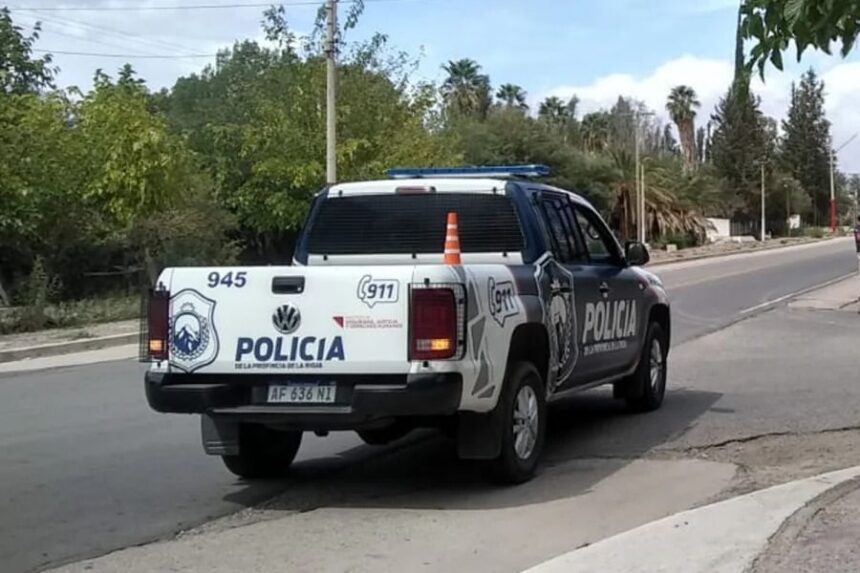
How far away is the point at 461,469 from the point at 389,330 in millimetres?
2026

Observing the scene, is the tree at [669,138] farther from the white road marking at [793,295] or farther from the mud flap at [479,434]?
the mud flap at [479,434]

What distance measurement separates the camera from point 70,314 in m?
23.2

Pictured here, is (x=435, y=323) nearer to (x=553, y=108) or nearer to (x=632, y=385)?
(x=632, y=385)

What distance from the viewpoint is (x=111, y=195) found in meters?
28.5

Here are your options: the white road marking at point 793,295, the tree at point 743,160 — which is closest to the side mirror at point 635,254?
the white road marking at point 793,295

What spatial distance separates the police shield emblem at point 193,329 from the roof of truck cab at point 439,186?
202cm

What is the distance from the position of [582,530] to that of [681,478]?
1.61 meters

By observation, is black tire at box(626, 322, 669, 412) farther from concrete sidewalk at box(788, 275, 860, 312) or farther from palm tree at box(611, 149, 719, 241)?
palm tree at box(611, 149, 719, 241)

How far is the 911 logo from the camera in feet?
24.9

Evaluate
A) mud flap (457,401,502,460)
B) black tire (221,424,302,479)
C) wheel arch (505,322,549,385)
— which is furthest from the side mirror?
black tire (221,424,302,479)

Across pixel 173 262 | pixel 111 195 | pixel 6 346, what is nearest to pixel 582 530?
pixel 6 346

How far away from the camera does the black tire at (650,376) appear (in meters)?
11.2

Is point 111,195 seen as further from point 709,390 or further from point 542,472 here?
point 542,472

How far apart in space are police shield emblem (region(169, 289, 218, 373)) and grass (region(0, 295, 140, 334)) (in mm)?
14665
